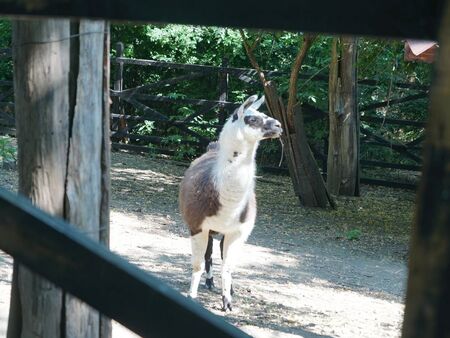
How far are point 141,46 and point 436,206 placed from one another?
19252 millimetres

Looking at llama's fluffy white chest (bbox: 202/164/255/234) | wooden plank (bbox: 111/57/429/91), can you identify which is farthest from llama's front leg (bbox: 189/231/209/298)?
wooden plank (bbox: 111/57/429/91)

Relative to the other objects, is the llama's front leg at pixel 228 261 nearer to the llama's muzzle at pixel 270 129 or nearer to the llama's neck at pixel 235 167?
the llama's neck at pixel 235 167

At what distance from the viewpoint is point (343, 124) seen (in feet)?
47.7

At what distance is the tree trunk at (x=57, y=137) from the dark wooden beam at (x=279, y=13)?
61.1 inches

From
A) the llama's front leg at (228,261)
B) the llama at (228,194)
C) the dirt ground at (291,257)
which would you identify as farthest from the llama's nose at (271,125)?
the dirt ground at (291,257)

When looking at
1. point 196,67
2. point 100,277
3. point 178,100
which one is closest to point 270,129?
point 100,277

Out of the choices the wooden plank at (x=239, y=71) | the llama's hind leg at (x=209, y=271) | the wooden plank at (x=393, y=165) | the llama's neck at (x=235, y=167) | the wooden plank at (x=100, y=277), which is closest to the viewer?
the wooden plank at (x=100, y=277)

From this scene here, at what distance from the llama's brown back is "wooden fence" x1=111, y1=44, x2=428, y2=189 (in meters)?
8.31

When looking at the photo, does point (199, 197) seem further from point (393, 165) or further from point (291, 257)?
point (393, 165)

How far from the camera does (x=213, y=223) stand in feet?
24.6

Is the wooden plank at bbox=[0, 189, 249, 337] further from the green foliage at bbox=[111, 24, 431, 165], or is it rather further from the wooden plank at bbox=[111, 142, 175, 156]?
the wooden plank at bbox=[111, 142, 175, 156]

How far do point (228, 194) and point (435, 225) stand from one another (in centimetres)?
646

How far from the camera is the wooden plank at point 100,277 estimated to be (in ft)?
3.70

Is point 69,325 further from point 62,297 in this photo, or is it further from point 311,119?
point 311,119
